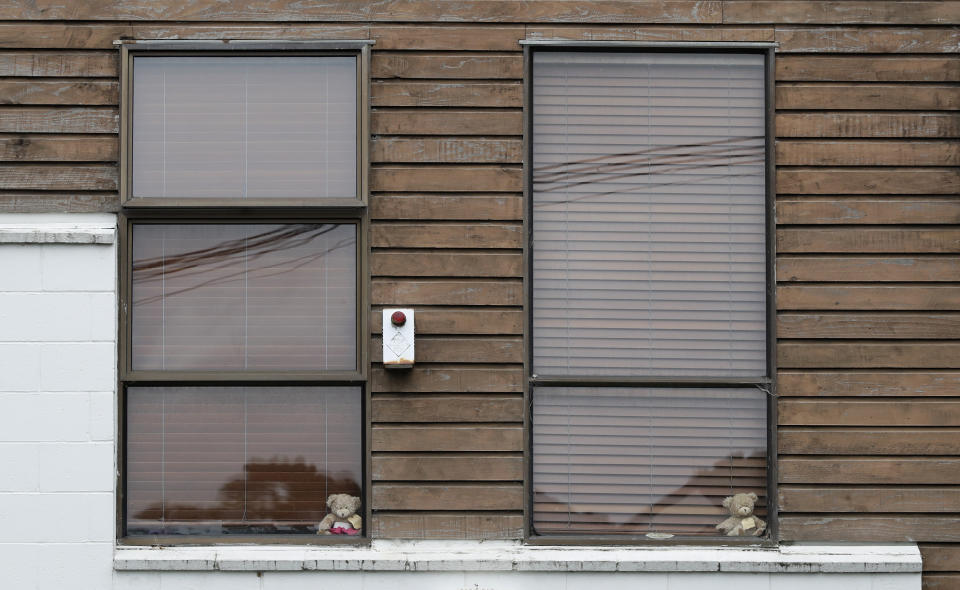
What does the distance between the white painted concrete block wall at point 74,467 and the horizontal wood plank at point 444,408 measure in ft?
2.36

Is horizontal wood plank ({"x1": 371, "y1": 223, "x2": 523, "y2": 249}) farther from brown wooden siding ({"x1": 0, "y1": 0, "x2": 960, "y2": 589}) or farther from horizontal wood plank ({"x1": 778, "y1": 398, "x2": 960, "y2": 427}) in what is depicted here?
horizontal wood plank ({"x1": 778, "y1": 398, "x2": 960, "y2": 427})

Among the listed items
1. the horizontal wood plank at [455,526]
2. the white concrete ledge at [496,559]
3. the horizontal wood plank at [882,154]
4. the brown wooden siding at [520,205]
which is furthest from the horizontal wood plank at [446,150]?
the white concrete ledge at [496,559]

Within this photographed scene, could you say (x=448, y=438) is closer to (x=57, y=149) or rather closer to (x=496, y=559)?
(x=496, y=559)

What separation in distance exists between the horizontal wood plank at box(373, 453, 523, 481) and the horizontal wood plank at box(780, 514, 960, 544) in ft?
5.55

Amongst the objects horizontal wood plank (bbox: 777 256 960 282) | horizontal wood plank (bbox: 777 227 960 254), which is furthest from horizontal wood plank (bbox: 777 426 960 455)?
horizontal wood plank (bbox: 777 227 960 254)

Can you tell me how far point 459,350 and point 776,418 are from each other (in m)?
1.73

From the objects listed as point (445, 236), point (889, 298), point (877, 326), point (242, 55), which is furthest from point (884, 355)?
point (242, 55)

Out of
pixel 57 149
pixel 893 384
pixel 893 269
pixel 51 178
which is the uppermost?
pixel 57 149

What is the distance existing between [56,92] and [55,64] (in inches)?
6.1

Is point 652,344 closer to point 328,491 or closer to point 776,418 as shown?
point 776,418

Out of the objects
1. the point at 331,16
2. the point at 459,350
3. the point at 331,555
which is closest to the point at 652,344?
the point at 459,350

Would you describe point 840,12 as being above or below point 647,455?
above

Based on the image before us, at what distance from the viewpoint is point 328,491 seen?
4.73 meters

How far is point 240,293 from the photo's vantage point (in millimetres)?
4723
